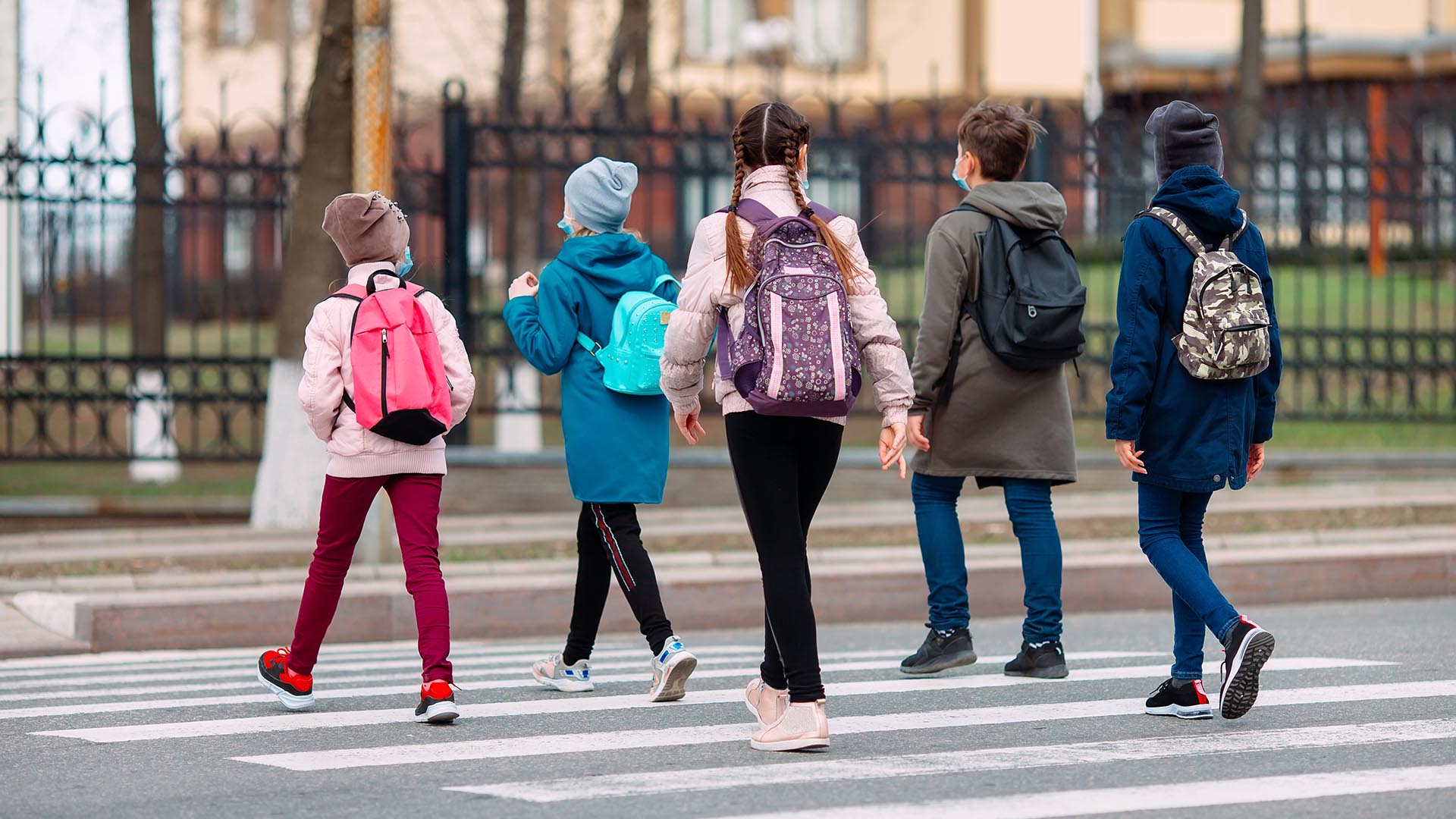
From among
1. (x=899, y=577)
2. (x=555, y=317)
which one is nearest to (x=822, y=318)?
(x=555, y=317)

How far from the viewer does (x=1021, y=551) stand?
279 inches

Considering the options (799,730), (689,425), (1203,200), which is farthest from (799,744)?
(1203,200)

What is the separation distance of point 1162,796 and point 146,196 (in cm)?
996

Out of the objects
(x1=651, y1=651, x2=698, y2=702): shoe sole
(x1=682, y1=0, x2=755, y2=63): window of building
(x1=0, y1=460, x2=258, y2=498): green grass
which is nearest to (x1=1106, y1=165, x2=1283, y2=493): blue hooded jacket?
(x1=651, y1=651, x2=698, y2=702): shoe sole

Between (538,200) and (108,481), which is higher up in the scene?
(538,200)

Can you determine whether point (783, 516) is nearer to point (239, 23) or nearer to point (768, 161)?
point (768, 161)

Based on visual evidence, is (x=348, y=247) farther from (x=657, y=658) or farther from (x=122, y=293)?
(x=122, y=293)

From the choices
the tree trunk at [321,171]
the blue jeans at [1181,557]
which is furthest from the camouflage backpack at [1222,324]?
the tree trunk at [321,171]

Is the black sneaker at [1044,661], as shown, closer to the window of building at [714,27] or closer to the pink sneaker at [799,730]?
the pink sneaker at [799,730]

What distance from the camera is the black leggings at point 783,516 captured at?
216 inches

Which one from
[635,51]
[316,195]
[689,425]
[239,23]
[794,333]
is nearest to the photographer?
[794,333]

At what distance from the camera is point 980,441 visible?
6973 millimetres

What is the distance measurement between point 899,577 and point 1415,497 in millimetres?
4336

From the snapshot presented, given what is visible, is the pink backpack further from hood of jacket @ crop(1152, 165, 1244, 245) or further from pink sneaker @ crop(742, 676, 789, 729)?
hood of jacket @ crop(1152, 165, 1244, 245)
